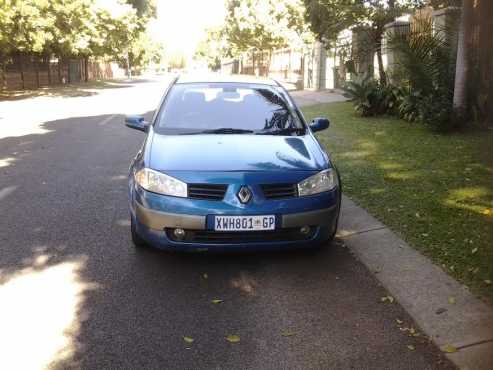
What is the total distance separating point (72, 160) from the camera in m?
8.94

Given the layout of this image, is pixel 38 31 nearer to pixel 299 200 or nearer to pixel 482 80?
pixel 482 80

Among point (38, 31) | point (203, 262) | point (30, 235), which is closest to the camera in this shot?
point (203, 262)

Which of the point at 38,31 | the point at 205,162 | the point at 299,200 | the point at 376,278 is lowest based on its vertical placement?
the point at 376,278

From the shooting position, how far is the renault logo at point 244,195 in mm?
4078

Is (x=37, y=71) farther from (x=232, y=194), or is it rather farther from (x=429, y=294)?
(x=429, y=294)

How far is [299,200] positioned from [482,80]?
26.8 ft

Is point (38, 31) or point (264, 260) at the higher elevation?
point (38, 31)

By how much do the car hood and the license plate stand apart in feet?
1.38

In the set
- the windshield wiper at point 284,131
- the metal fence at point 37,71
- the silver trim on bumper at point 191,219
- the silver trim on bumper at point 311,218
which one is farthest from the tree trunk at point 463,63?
the metal fence at point 37,71

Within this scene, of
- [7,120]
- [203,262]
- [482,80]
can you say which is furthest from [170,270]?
[7,120]

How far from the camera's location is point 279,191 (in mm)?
4184

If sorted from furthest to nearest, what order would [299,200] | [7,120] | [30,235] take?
[7,120] < [30,235] < [299,200]

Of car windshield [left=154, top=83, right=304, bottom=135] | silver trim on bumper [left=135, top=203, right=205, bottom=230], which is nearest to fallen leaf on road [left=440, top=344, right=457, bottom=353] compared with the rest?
silver trim on bumper [left=135, top=203, right=205, bottom=230]

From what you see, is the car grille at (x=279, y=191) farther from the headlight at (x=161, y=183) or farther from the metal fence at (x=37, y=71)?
the metal fence at (x=37, y=71)
